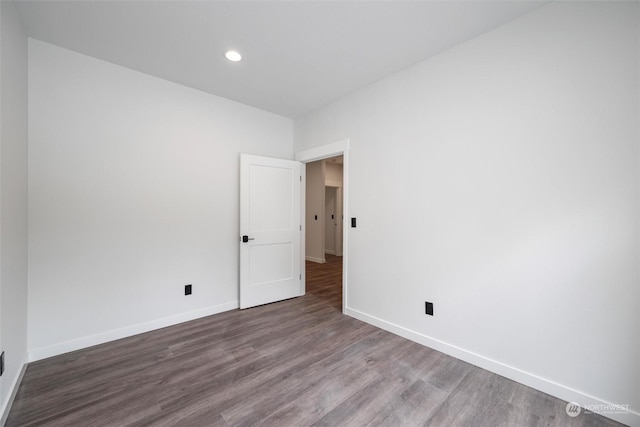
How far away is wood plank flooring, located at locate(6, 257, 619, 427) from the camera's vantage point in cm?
151

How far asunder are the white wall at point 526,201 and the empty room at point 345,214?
1 centimetres

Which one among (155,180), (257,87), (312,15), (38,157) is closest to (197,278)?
(155,180)

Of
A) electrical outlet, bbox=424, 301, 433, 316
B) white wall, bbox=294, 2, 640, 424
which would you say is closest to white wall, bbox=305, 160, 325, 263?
white wall, bbox=294, 2, 640, 424

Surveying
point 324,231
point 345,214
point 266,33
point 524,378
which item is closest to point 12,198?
point 266,33

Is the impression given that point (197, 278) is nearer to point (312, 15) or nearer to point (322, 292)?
point (322, 292)

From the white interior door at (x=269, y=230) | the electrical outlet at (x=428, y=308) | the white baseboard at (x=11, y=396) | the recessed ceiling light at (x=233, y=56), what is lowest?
the white baseboard at (x=11, y=396)

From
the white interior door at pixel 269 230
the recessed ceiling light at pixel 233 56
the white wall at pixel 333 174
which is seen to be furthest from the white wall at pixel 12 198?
the white wall at pixel 333 174

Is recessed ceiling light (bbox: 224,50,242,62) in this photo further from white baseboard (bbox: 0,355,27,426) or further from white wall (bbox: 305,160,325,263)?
white wall (bbox: 305,160,325,263)

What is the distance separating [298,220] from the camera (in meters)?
3.71

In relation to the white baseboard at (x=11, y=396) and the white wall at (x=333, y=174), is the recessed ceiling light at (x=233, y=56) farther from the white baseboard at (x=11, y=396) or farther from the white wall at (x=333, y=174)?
the white wall at (x=333, y=174)

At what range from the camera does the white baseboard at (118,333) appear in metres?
2.12

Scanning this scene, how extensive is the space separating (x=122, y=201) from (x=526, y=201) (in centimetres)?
343

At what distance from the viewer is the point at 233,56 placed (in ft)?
7.59

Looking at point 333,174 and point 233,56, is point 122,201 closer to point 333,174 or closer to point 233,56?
point 233,56
